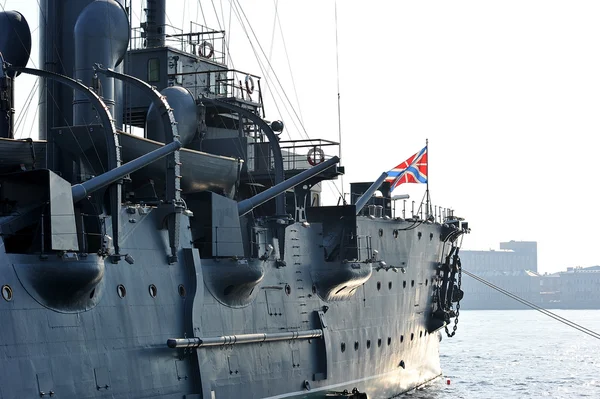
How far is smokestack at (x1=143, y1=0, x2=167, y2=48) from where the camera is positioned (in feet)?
98.8

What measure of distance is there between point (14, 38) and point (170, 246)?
21.7 ft

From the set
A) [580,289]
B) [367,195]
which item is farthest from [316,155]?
[580,289]

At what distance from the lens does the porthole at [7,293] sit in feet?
51.9

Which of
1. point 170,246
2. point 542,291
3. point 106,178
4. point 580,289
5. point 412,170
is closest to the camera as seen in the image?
point 106,178

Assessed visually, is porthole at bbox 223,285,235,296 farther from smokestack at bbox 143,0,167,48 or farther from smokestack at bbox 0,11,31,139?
smokestack at bbox 143,0,167,48

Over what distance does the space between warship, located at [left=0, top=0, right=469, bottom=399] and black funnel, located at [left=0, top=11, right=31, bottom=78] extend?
0.03 metres

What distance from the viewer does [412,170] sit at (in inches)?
1308

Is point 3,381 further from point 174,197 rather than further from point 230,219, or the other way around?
point 230,219

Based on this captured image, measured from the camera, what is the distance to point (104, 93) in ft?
72.8

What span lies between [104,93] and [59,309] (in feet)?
22.2

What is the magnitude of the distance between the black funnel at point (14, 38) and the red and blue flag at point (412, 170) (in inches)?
533

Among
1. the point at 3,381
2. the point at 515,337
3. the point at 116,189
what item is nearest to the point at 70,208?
the point at 116,189

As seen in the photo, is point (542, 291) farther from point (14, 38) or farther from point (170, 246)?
point (170, 246)

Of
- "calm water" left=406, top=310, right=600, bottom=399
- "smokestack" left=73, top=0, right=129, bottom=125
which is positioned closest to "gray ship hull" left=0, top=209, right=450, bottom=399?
"smokestack" left=73, top=0, right=129, bottom=125
